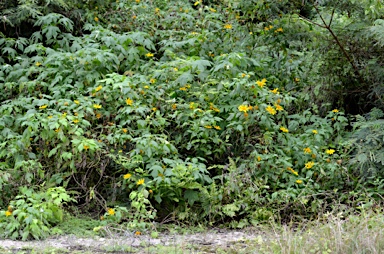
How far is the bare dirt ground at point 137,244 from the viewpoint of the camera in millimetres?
4824

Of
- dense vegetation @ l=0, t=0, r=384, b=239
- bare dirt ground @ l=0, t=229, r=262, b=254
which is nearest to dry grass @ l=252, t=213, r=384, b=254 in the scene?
bare dirt ground @ l=0, t=229, r=262, b=254

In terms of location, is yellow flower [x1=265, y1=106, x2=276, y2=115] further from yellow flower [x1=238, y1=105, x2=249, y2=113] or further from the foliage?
the foliage

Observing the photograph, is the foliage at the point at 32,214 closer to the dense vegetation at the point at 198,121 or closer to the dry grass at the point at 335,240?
the dense vegetation at the point at 198,121

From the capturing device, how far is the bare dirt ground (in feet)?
15.8

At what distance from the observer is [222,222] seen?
231 inches

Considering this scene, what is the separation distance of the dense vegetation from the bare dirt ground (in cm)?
18

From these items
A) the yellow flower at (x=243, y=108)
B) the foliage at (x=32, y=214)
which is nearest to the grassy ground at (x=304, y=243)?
the foliage at (x=32, y=214)

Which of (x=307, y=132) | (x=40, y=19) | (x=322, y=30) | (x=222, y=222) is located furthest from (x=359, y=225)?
(x=40, y=19)

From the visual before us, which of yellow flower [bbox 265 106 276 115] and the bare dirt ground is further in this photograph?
yellow flower [bbox 265 106 276 115]

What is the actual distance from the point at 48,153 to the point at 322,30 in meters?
3.87

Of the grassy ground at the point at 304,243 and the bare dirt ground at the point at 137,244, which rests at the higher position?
the grassy ground at the point at 304,243

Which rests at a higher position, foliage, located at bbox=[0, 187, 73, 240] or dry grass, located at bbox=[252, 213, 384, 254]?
dry grass, located at bbox=[252, 213, 384, 254]

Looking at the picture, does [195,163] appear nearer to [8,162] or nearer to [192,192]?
[192,192]

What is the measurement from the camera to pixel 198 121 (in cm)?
629
